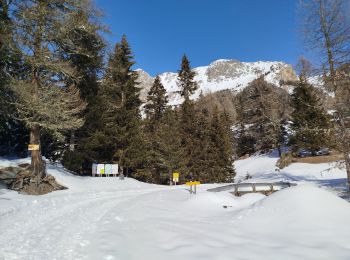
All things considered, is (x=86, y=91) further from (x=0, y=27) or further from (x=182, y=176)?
(x=182, y=176)

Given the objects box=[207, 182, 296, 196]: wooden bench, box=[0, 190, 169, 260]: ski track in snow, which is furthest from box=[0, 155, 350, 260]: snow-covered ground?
box=[207, 182, 296, 196]: wooden bench

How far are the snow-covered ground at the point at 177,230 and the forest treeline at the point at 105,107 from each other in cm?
595

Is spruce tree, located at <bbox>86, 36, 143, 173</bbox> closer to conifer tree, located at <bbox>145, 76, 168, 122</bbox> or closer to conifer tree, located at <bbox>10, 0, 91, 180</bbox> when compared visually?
conifer tree, located at <bbox>10, 0, 91, 180</bbox>

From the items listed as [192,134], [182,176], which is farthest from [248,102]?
[182,176]

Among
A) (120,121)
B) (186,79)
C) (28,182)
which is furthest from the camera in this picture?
(186,79)

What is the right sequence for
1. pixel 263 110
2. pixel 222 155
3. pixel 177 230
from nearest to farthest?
pixel 177 230 < pixel 222 155 < pixel 263 110

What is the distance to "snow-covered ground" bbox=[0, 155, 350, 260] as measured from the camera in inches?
265

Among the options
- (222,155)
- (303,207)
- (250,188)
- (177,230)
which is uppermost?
(222,155)

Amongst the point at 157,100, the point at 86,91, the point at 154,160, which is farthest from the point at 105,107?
the point at 157,100

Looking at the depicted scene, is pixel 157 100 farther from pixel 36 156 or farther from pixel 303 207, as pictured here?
pixel 303 207

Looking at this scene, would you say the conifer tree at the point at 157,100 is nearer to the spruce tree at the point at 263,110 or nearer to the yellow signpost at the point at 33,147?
the spruce tree at the point at 263,110

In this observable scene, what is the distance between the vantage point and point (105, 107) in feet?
97.9

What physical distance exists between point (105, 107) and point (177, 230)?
22.5 metres

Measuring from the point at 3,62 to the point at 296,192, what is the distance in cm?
1714
